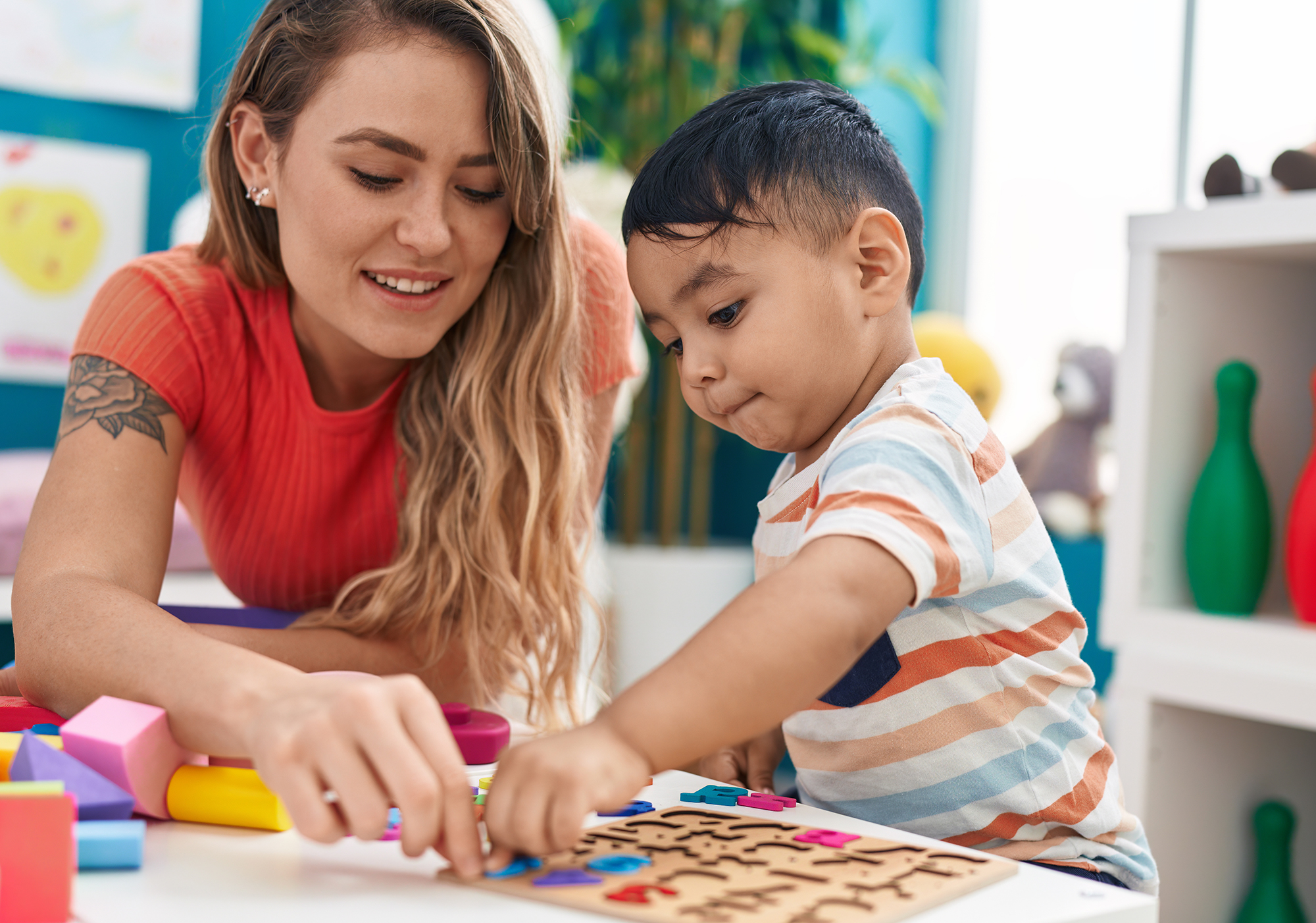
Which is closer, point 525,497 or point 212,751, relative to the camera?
point 212,751

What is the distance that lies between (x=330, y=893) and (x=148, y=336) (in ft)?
2.41

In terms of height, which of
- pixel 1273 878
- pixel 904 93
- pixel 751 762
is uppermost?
pixel 904 93

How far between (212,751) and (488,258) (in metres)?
0.57

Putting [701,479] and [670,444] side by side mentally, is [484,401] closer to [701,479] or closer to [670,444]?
[670,444]

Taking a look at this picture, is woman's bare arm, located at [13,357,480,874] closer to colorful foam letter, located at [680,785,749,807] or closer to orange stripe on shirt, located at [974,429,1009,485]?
colorful foam letter, located at [680,785,749,807]

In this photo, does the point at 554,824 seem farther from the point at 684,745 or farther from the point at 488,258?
the point at 488,258

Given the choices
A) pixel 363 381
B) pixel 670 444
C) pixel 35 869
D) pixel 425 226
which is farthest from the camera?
pixel 670 444

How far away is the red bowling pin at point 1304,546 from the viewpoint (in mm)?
1314

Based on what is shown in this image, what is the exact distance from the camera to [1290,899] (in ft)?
4.72

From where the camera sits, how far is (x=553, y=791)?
1.80 feet

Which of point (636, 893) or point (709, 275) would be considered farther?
point (709, 275)

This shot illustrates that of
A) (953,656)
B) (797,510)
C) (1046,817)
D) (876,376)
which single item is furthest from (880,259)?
(1046,817)

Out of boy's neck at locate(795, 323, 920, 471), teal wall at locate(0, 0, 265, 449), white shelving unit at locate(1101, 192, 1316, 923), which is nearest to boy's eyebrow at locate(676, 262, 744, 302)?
boy's neck at locate(795, 323, 920, 471)

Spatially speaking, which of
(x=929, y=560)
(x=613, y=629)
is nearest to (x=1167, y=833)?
(x=929, y=560)
